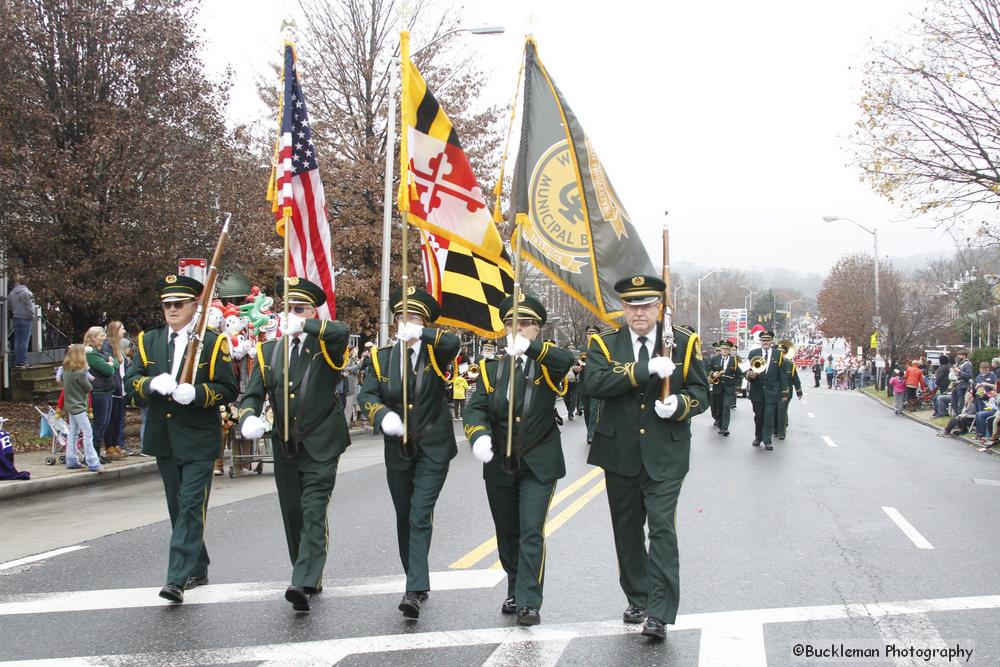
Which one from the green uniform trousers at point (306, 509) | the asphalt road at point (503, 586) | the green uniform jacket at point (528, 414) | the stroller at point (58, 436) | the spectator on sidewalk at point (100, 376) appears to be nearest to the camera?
the asphalt road at point (503, 586)

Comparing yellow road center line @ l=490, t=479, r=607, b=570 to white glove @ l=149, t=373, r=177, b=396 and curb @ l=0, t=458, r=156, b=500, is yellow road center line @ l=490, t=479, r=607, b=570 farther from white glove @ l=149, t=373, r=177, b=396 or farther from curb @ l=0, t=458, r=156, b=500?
curb @ l=0, t=458, r=156, b=500

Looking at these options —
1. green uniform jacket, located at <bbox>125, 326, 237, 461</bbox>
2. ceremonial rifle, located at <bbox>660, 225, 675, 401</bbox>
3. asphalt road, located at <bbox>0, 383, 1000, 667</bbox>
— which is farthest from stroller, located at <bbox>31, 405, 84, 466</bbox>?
ceremonial rifle, located at <bbox>660, 225, 675, 401</bbox>

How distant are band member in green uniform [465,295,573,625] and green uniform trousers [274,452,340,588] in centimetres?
102

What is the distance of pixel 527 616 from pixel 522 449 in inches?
38.0

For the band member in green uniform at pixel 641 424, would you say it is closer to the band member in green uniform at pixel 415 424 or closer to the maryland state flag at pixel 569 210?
the band member in green uniform at pixel 415 424

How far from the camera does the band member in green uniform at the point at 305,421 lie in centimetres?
590

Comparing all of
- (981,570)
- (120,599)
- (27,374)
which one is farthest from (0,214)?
(981,570)

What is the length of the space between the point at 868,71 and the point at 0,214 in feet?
52.2

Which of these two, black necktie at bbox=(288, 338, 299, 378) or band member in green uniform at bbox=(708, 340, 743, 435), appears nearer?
black necktie at bbox=(288, 338, 299, 378)

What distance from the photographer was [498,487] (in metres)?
5.81

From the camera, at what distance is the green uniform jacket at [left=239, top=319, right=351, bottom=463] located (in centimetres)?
602

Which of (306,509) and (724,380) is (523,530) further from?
(724,380)

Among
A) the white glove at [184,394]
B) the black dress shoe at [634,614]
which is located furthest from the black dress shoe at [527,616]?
the white glove at [184,394]

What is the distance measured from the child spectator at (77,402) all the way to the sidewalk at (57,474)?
186 mm
